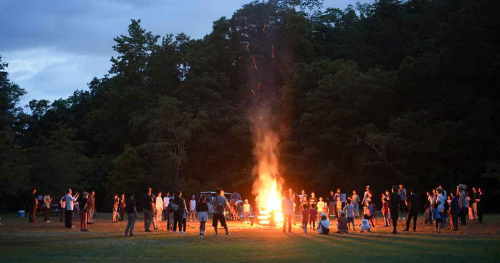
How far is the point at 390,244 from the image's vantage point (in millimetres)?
16828

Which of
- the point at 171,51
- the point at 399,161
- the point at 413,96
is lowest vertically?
the point at 399,161

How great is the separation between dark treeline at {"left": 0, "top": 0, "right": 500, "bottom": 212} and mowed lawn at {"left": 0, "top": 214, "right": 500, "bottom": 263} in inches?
1012

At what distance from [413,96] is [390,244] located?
3820 centimetres

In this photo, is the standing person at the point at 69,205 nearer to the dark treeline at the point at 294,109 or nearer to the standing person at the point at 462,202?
the standing person at the point at 462,202

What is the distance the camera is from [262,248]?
1597 cm

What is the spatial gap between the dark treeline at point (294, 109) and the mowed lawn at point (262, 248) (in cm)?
2570

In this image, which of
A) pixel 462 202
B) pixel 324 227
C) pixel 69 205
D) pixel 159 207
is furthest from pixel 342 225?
pixel 69 205

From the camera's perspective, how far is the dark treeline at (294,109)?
46.4 m

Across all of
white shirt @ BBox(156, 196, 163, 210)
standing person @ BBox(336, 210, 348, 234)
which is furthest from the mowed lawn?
white shirt @ BBox(156, 196, 163, 210)

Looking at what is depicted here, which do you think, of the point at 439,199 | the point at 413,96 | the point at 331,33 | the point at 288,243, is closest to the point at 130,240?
the point at 288,243

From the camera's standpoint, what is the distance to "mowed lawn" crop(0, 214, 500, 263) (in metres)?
13.6

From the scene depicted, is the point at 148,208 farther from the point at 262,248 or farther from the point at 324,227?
the point at 262,248

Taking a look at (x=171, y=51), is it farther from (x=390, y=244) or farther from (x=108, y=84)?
(x=390, y=244)

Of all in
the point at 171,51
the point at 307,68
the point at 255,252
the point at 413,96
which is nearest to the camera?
the point at 255,252
